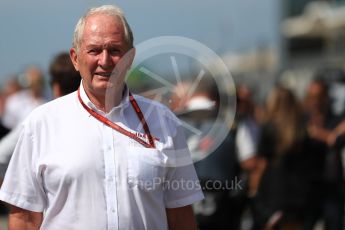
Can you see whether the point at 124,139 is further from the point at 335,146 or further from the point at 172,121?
the point at 335,146

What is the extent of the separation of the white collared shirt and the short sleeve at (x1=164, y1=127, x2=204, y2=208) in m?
0.05

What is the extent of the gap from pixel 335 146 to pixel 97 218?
548cm

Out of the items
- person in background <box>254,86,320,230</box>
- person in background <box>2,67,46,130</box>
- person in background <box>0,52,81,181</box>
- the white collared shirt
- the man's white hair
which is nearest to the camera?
the white collared shirt

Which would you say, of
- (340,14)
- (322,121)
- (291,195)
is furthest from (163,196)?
(340,14)

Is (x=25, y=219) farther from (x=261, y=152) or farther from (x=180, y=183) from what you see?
(x=261, y=152)

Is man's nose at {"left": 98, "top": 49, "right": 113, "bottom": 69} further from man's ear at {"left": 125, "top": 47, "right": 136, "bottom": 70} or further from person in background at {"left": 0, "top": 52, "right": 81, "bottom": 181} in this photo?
person in background at {"left": 0, "top": 52, "right": 81, "bottom": 181}

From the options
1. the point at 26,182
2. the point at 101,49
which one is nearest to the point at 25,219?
the point at 26,182

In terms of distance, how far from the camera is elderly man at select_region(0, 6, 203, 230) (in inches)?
156


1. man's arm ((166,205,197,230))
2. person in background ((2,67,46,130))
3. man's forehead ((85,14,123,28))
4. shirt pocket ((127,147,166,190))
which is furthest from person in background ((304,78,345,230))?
man's forehead ((85,14,123,28))

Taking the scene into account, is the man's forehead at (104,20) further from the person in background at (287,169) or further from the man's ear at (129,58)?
the person in background at (287,169)

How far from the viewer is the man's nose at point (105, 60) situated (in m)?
3.96

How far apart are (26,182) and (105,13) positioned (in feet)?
2.54

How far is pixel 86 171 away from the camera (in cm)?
395

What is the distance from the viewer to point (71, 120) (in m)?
4.02
